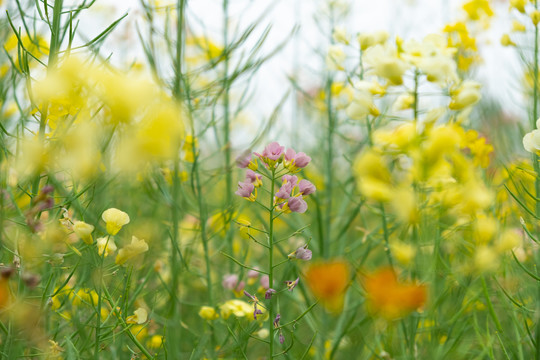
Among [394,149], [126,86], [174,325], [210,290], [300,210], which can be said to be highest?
[126,86]

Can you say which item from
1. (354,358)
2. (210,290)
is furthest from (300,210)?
(354,358)

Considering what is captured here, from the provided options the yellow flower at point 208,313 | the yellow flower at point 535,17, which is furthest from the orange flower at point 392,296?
the yellow flower at point 535,17

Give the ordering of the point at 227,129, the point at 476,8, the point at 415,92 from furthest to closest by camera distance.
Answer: the point at 227,129 < the point at 476,8 < the point at 415,92

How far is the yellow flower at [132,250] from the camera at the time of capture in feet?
2.58

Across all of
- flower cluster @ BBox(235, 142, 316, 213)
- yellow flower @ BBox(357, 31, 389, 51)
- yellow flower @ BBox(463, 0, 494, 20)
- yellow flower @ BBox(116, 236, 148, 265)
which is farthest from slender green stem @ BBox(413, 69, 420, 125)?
yellow flower @ BBox(463, 0, 494, 20)

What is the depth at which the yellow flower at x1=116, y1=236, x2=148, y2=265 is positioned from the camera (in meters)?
0.79

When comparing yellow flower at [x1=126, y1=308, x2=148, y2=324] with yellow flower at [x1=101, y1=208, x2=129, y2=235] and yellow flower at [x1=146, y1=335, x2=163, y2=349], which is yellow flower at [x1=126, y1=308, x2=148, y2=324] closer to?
yellow flower at [x1=101, y1=208, x2=129, y2=235]

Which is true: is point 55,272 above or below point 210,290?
above

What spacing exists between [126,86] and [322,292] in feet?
0.86

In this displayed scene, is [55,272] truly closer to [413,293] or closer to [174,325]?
[174,325]

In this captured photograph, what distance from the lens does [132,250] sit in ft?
2.62

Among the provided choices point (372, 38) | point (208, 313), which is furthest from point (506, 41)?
point (208, 313)

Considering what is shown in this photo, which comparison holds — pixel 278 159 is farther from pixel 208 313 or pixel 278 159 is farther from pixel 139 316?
pixel 208 313

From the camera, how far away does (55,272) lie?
89 cm
